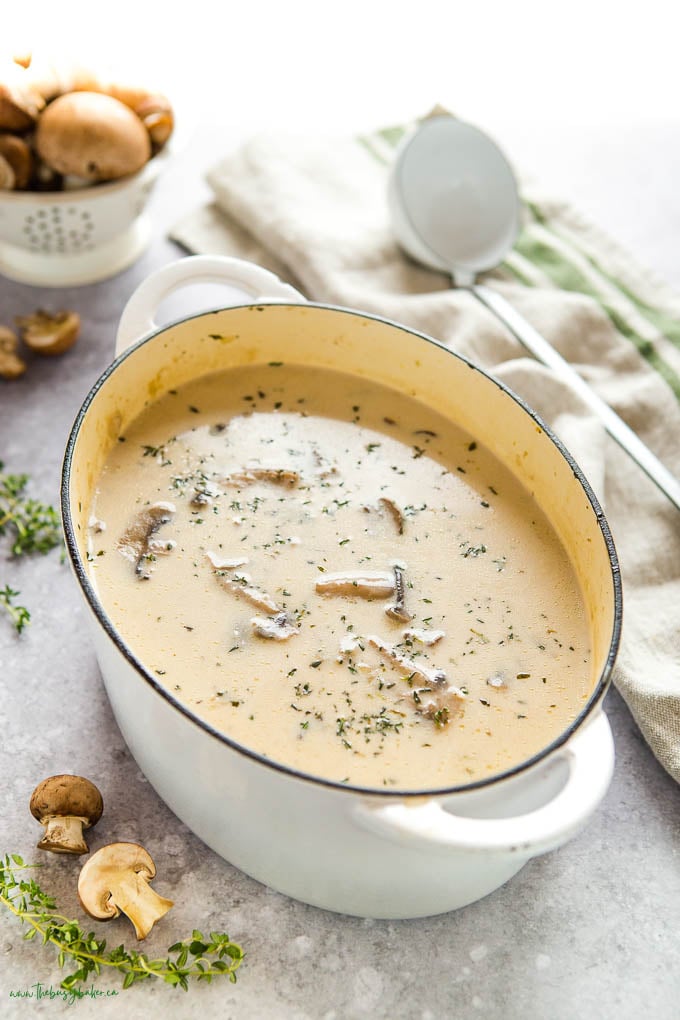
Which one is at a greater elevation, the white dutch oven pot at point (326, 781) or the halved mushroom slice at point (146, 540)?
the white dutch oven pot at point (326, 781)

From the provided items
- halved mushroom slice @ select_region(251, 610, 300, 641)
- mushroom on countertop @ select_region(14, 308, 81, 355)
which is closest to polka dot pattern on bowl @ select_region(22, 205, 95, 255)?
mushroom on countertop @ select_region(14, 308, 81, 355)

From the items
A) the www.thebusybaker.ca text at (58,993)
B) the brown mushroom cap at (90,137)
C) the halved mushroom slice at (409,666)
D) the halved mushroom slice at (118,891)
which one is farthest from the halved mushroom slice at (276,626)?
the brown mushroom cap at (90,137)

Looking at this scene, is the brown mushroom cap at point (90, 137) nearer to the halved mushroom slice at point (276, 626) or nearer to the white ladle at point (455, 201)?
the white ladle at point (455, 201)

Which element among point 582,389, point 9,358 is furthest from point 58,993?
point 582,389

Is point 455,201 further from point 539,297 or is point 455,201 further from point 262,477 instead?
point 262,477

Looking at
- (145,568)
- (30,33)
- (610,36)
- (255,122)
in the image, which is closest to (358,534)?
(145,568)

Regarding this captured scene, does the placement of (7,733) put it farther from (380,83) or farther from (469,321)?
(380,83)

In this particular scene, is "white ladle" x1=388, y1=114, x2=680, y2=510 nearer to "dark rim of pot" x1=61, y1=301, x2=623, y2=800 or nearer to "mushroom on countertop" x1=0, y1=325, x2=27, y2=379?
"dark rim of pot" x1=61, y1=301, x2=623, y2=800
